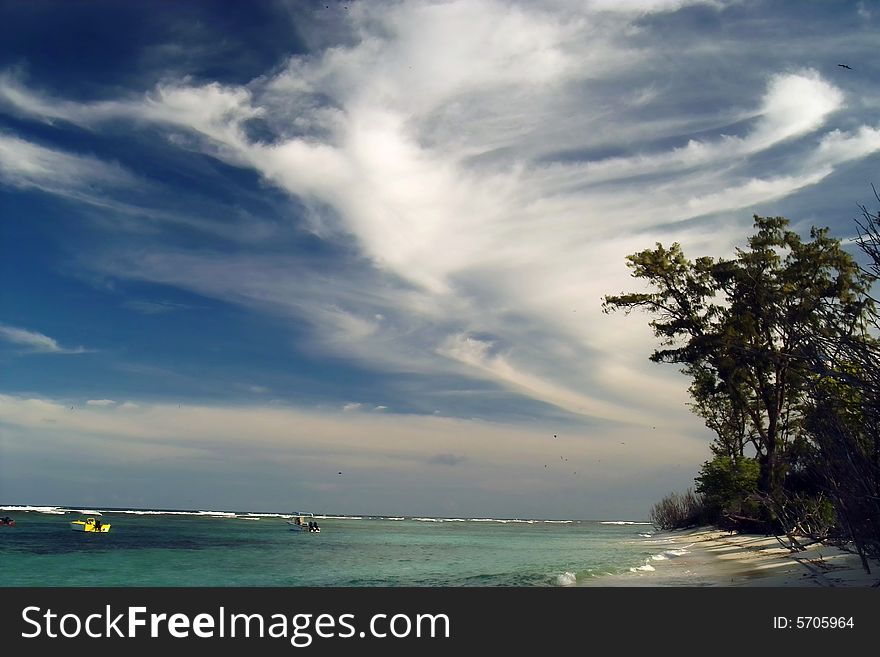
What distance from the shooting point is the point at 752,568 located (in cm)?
2161

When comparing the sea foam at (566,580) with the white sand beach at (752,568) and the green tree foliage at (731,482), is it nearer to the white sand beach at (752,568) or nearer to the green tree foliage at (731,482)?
the white sand beach at (752,568)

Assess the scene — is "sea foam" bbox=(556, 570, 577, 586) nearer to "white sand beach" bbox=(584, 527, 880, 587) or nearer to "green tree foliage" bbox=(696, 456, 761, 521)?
"white sand beach" bbox=(584, 527, 880, 587)

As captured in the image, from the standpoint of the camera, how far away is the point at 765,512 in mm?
34000

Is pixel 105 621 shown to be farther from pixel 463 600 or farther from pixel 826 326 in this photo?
pixel 826 326

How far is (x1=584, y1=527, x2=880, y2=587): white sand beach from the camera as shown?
15.1 metres

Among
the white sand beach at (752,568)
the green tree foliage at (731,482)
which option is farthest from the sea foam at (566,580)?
the green tree foliage at (731,482)

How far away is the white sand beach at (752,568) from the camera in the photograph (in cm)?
1512

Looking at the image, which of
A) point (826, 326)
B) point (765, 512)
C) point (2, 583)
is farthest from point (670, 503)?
point (826, 326)

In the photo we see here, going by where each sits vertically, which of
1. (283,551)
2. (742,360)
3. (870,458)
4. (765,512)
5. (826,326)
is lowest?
(283,551)

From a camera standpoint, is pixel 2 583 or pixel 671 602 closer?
pixel 671 602

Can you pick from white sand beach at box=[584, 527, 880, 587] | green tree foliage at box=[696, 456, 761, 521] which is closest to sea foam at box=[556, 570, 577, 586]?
white sand beach at box=[584, 527, 880, 587]

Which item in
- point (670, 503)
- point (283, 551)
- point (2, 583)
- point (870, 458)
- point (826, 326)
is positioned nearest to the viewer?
point (826, 326)

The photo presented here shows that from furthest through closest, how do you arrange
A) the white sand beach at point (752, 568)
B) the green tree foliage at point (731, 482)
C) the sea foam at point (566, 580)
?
the green tree foliage at point (731, 482) < the sea foam at point (566, 580) < the white sand beach at point (752, 568)

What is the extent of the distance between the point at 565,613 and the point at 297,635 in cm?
375
